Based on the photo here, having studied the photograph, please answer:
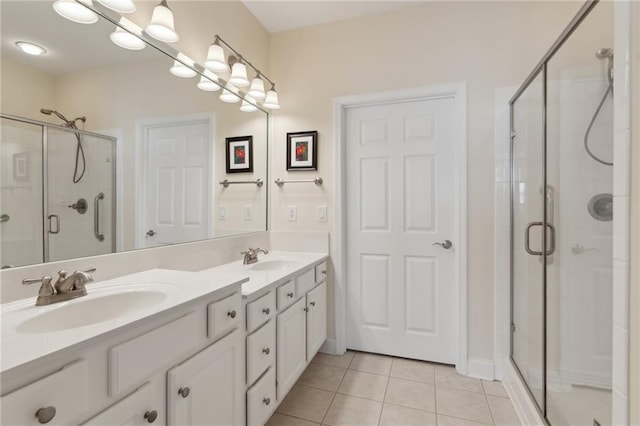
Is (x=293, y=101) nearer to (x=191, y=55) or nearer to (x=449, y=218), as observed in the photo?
(x=191, y=55)

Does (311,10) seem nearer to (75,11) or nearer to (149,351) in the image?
(75,11)

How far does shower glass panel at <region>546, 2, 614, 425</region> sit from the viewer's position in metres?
1.13

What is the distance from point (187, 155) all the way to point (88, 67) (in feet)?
1.99

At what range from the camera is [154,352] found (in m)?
0.86

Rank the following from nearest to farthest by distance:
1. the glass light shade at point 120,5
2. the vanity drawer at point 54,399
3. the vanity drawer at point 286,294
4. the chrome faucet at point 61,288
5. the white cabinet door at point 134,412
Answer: the vanity drawer at point 54,399 < the white cabinet door at point 134,412 < the chrome faucet at point 61,288 < the glass light shade at point 120,5 < the vanity drawer at point 286,294

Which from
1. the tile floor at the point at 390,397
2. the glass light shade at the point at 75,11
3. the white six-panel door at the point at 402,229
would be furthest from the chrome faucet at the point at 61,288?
the white six-panel door at the point at 402,229

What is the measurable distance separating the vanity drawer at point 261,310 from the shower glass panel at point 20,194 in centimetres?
81

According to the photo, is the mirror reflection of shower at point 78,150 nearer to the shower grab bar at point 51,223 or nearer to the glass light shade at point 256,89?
the shower grab bar at point 51,223

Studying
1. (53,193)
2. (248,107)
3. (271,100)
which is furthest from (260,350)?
(271,100)

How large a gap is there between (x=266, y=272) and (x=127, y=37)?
1350 mm

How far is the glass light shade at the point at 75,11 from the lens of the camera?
3.70 ft

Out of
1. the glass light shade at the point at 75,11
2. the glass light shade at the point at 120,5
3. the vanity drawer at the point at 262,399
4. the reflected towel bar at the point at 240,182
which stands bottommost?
the vanity drawer at the point at 262,399

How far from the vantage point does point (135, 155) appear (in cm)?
141

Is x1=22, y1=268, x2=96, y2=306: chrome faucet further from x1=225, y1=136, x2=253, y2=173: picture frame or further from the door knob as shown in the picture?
the door knob
